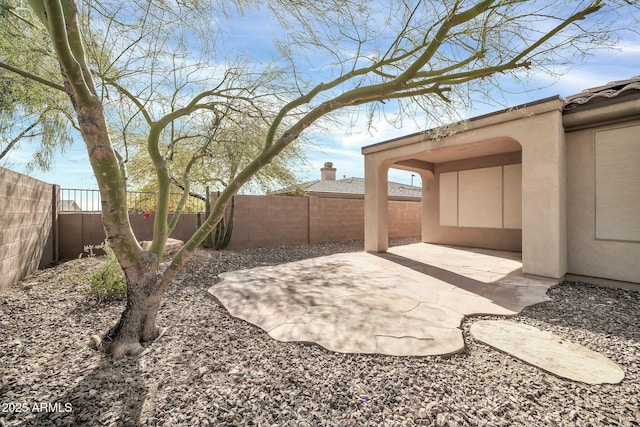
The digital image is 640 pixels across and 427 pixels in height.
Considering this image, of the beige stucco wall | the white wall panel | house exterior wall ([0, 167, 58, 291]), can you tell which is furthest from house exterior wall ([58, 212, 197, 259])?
the white wall panel

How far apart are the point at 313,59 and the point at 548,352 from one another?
14.0ft

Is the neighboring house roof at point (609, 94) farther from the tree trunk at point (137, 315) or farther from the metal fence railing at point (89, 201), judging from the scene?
the metal fence railing at point (89, 201)

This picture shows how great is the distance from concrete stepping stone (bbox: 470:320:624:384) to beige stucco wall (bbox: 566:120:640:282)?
3191 millimetres

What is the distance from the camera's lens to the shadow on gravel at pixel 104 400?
180cm

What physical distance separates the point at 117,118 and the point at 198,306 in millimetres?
3679

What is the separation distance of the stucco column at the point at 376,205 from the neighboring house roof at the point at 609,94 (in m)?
4.32

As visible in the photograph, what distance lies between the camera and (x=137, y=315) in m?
2.83

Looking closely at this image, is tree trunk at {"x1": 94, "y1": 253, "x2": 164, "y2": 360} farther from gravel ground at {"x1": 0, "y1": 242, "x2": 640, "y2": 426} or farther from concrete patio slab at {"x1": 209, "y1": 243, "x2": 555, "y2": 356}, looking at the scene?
concrete patio slab at {"x1": 209, "y1": 243, "x2": 555, "y2": 356}

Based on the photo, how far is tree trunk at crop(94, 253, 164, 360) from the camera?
2.69 metres

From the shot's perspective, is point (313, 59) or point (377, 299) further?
point (377, 299)

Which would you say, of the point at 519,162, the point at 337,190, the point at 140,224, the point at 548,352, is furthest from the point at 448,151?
the point at 140,224

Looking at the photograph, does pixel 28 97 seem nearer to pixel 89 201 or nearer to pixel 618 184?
pixel 89 201

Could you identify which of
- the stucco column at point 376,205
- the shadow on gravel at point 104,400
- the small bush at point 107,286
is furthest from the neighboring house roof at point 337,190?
the shadow on gravel at point 104,400

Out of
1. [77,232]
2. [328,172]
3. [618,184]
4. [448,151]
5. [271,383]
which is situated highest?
[328,172]
